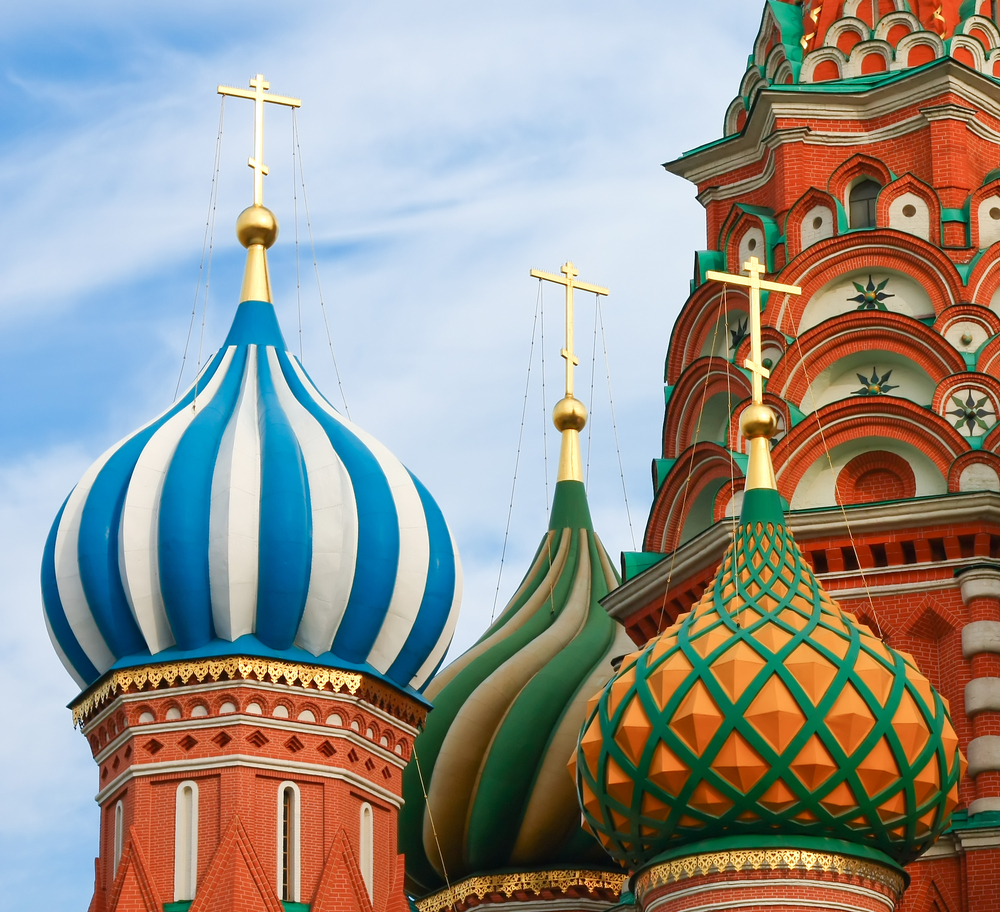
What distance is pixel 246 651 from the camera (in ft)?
56.1

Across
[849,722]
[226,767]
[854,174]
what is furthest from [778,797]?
[854,174]

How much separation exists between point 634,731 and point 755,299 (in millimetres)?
3492

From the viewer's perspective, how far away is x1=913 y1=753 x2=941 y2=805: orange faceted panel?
15.8 m

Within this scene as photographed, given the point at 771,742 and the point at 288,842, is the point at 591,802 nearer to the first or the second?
the point at 771,742

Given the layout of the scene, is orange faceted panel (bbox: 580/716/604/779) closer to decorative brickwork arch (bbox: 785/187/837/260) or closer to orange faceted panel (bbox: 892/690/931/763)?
orange faceted panel (bbox: 892/690/931/763)

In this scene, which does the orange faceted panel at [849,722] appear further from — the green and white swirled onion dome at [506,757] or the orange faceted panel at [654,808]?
the green and white swirled onion dome at [506,757]

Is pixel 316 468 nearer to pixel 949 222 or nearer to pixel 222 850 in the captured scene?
pixel 222 850

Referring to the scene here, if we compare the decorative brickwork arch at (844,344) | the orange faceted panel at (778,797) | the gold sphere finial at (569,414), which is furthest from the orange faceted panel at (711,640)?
the gold sphere finial at (569,414)

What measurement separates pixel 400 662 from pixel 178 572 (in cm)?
163

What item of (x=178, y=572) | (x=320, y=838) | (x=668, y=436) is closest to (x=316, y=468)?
(x=178, y=572)

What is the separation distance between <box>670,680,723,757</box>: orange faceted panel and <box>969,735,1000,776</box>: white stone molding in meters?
2.38

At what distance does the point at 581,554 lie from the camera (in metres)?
23.0

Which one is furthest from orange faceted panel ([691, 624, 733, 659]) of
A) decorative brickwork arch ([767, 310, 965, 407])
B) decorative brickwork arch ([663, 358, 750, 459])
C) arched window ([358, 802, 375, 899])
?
decorative brickwork arch ([663, 358, 750, 459])

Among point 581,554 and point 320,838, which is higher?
point 581,554
